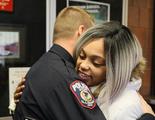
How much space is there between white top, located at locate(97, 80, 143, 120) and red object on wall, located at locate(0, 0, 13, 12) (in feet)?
3.53

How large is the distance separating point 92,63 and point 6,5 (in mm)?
1042

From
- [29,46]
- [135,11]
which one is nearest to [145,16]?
[135,11]

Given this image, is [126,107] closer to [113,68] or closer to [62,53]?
[113,68]

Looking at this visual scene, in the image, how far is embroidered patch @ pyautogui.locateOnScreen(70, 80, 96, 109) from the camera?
3.67 ft

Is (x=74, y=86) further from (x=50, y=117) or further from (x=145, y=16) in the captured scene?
(x=145, y=16)

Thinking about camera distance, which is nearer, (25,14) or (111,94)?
(111,94)

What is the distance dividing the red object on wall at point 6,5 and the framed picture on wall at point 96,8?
0.53 metres

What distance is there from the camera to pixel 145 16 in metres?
3.12

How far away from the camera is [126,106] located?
1.11 metres

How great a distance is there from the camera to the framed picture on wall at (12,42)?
2020 millimetres

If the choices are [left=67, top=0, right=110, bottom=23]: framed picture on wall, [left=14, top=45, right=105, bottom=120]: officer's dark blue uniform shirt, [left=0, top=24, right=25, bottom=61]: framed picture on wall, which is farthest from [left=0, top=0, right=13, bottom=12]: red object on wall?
[left=14, top=45, right=105, bottom=120]: officer's dark blue uniform shirt

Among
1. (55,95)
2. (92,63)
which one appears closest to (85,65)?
(92,63)

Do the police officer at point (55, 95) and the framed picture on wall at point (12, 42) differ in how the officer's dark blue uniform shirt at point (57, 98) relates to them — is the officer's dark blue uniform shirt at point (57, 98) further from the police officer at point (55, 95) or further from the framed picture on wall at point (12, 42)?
the framed picture on wall at point (12, 42)

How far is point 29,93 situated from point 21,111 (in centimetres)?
8
